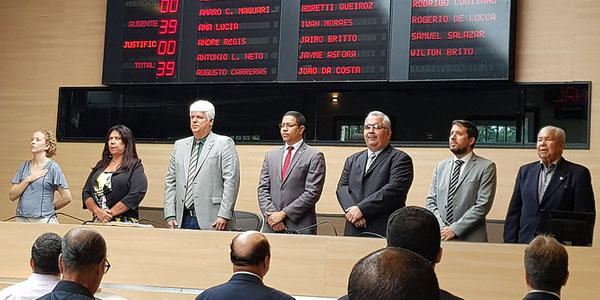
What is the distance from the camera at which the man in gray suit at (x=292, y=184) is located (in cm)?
515

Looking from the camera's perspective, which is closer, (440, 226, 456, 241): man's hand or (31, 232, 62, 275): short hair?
(31, 232, 62, 275): short hair

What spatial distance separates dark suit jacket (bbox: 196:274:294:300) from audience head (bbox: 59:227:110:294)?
0.47 meters

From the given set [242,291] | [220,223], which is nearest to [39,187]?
[220,223]

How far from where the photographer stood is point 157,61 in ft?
23.4

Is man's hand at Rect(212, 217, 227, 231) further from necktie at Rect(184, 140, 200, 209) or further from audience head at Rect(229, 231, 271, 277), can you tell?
audience head at Rect(229, 231, 271, 277)

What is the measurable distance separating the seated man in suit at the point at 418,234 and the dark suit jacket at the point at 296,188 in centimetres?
268

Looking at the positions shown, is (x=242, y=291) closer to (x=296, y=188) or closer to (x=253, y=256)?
(x=253, y=256)

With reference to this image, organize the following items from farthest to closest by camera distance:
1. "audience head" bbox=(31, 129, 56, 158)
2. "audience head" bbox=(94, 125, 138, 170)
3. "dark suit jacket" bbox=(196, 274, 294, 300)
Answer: "audience head" bbox=(31, 129, 56, 158) → "audience head" bbox=(94, 125, 138, 170) → "dark suit jacket" bbox=(196, 274, 294, 300)

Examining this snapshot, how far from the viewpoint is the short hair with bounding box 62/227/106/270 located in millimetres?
2678

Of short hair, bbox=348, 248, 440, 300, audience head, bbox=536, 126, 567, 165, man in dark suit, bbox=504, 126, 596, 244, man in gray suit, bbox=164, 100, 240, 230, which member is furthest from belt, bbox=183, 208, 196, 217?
short hair, bbox=348, 248, 440, 300

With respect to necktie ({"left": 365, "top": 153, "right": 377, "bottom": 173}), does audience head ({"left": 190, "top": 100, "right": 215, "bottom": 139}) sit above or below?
above

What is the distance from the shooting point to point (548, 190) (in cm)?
498

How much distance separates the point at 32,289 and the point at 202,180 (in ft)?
7.68

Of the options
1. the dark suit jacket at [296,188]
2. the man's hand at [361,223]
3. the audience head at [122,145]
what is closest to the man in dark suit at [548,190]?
the man's hand at [361,223]
